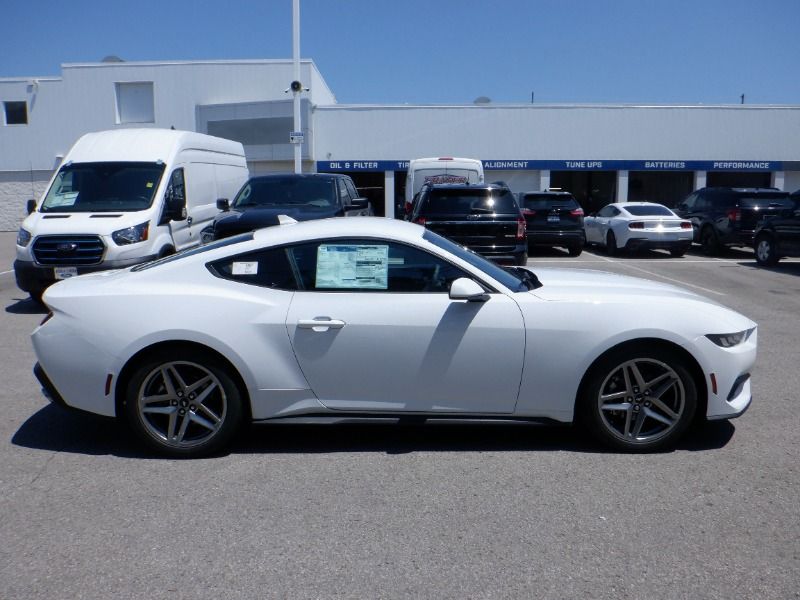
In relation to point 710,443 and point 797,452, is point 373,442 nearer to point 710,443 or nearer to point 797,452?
point 710,443

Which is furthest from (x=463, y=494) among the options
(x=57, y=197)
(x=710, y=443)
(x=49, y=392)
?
(x=57, y=197)

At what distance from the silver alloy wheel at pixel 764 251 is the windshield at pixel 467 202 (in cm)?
707

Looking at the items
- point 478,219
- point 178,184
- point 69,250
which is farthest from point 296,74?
point 69,250

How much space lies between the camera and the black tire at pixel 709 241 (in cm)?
1914

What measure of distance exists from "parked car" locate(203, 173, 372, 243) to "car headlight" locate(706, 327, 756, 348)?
279 inches

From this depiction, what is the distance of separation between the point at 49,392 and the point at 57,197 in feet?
22.8

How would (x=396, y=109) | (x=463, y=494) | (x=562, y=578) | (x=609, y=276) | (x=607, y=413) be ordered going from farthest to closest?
(x=396, y=109) < (x=609, y=276) < (x=607, y=413) < (x=463, y=494) < (x=562, y=578)

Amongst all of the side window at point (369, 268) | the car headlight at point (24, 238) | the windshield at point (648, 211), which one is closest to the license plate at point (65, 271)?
the car headlight at point (24, 238)

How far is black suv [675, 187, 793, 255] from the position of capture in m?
18.2

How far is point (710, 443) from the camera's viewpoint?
5.05 metres

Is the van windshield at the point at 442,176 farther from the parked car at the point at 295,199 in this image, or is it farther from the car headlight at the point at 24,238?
the car headlight at the point at 24,238

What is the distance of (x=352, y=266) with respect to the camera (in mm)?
4875

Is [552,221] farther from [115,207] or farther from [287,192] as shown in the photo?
[115,207]

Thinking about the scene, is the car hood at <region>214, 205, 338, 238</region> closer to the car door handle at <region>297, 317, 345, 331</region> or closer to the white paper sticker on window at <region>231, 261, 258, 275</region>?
the white paper sticker on window at <region>231, 261, 258, 275</region>
